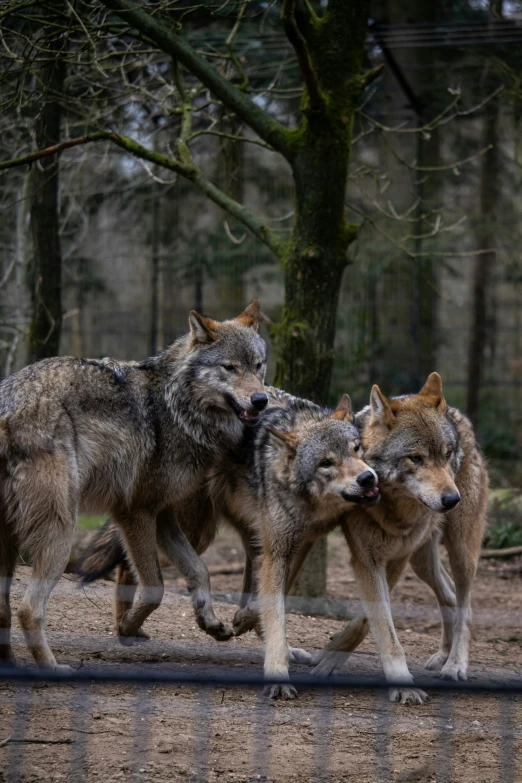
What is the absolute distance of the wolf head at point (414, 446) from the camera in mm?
4383

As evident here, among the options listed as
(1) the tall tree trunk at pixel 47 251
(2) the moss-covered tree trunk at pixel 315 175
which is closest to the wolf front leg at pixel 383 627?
(2) the moss-covered tree trunk at pixel 315 175

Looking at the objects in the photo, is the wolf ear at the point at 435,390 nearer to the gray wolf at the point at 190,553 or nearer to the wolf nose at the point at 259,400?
the gray wolf at the point at 190,553

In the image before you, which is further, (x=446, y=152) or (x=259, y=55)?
(x=446, y=152)

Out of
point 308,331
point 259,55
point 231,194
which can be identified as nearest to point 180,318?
point 259,55

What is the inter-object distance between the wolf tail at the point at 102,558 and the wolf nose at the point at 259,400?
1131 mm

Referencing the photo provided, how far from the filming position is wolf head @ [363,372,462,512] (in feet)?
14.4

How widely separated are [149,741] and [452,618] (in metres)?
2.24

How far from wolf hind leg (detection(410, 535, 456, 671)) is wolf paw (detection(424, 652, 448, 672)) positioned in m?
0.02

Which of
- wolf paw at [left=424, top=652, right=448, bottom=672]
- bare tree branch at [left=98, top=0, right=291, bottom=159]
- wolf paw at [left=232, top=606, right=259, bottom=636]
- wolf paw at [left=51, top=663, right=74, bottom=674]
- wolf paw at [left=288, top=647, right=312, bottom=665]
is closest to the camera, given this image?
wolf paw at [left=51, top=663, right=74, bottom=674]

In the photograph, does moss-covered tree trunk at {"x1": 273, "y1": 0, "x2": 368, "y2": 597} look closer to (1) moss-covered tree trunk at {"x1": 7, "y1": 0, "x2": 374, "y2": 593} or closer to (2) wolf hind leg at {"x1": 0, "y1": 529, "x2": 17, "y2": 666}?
(1) moss-covered tree trunk at {"x1": 7, "y1": 0, "x2": 374, "y2": 593}

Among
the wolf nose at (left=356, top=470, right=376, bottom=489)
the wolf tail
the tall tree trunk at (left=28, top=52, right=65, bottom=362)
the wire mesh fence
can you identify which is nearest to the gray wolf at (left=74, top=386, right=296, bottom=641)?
the wolf tail

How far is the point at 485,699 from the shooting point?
4.58 m

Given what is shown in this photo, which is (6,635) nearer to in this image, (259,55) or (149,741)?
(149,741)

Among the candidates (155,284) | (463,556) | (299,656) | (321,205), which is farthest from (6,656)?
(155,284)
